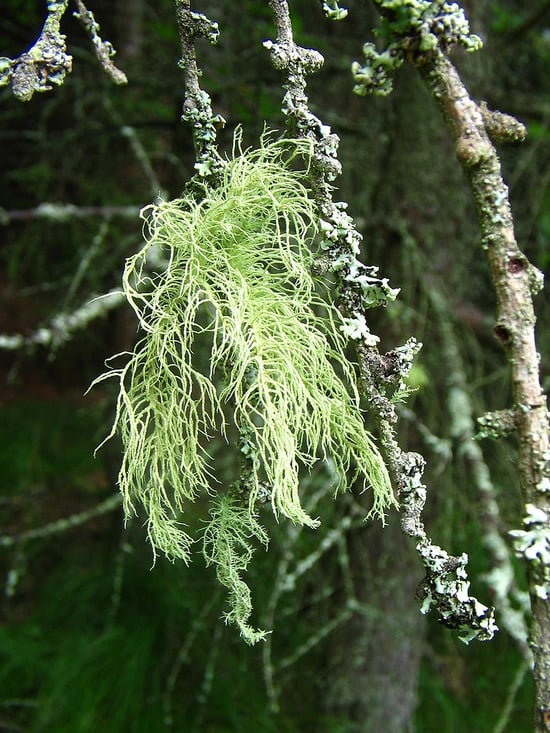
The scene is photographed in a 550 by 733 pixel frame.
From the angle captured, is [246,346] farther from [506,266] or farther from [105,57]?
[105,57]

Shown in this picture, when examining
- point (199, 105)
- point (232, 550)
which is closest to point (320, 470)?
point (232, 550)

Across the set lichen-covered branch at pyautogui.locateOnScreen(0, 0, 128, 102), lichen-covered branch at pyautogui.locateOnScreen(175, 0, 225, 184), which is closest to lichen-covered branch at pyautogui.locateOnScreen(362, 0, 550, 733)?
lichen-covered branch at pyautogui.locateOnScreen(175, 0, 225, 184)

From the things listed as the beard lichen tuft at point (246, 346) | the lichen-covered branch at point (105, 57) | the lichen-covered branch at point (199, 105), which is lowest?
the beard lichen tuft at point (246, 346)

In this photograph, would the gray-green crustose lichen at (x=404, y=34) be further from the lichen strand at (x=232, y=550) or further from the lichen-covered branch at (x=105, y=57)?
the lichen strand at (x=232, y=550)

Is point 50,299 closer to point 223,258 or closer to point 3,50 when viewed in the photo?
point 3,50

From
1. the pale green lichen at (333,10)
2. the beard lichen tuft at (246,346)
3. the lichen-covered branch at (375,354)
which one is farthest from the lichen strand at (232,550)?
the pale green lichen at (333,10)

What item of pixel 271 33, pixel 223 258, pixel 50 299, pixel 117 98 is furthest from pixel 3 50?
pixel 223 258

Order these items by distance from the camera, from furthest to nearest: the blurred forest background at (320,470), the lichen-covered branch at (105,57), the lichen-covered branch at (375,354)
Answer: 1. the blurred forest background at (320,470)
2. the lichen-covered branch at (105,57)
3. the lichen-covered branch at (375,354)

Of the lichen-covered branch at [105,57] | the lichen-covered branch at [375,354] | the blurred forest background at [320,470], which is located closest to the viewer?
the lichen-covered branch at [375,354]

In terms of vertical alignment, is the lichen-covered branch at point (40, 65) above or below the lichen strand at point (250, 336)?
above
